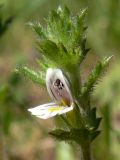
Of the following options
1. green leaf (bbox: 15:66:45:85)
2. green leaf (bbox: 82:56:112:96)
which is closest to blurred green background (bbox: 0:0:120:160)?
green leaf (bbox: 15:66:45:85)

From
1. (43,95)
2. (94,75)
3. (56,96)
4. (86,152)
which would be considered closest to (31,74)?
(56,96)

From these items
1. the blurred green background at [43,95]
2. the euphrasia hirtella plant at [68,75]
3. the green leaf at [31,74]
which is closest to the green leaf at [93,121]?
the euphrasia hirtella plant at [68,75]

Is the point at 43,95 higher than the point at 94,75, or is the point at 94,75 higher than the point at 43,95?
the point at 43,95

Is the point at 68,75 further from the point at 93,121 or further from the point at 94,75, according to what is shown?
the point at 93,121

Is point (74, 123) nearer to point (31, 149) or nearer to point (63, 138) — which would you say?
point (63, 138)

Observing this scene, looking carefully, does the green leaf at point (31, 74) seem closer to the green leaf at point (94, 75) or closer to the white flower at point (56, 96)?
the white flower at point (56, 96)

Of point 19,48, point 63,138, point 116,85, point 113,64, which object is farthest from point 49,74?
point 19,48
